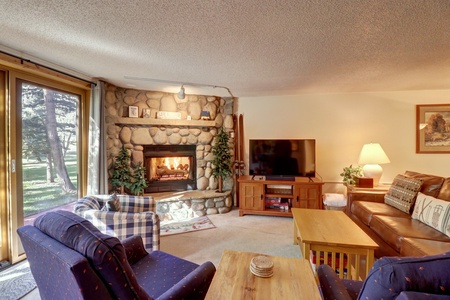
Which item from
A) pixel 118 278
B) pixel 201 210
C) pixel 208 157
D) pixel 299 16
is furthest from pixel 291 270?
pixel 208 157

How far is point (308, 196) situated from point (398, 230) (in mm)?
1599

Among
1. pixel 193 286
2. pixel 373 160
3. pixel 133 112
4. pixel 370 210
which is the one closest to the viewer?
pixel 193 286

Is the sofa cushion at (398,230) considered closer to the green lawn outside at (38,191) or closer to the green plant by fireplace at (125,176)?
the green plant by fireplace at (125,176)

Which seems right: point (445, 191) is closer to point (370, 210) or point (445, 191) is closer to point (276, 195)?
point (370, 210)

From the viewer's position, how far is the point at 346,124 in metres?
4.17

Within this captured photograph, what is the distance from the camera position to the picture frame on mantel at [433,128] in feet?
12.6

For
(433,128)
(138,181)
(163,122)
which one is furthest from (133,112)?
(433,128)

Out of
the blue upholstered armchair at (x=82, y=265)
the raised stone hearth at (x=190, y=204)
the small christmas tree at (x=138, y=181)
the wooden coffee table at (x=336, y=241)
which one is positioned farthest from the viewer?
the raised stone hearth at (x=190, y=204)

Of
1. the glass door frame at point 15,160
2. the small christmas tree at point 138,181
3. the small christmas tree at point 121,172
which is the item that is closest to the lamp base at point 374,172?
the small christmas tree at point 138,181

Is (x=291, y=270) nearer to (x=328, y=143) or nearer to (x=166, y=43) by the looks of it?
(x=166, y=43)

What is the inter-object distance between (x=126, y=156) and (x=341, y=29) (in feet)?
11.0

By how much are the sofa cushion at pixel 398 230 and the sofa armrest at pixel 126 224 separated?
2305 mm

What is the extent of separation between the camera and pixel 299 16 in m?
1.65

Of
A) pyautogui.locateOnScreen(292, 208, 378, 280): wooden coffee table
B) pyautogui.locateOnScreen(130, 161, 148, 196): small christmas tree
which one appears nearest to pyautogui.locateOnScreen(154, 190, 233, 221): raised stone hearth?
pyautogui.locateOnScreen(130, 161, 148, 196): small christmas tree
